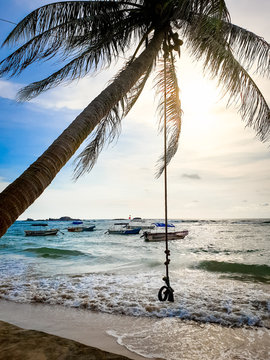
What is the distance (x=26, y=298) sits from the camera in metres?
6.90

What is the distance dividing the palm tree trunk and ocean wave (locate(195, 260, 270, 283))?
1071 cm

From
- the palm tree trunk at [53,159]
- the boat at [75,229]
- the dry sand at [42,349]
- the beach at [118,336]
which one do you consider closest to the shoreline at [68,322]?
the beach at [118,336]

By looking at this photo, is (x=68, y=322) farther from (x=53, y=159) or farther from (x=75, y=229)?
(x=75, y=229)

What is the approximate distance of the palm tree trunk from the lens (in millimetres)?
1968

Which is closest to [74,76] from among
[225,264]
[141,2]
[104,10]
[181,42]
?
[104,10]

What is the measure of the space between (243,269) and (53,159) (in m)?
14.2

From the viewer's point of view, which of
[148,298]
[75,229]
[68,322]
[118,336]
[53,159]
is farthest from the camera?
[75,229]

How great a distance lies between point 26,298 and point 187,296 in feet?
15.7

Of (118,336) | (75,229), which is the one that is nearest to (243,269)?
(118,336)

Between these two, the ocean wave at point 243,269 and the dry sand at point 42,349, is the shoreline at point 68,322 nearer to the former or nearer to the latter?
the dry sand at point 42,349

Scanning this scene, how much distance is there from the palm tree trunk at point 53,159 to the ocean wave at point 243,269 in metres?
10.7

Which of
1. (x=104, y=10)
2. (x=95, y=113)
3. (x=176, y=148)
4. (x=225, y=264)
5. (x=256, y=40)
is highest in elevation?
(x=104, y=10)

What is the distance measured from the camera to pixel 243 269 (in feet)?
44.8

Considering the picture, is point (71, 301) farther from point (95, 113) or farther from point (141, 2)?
point (141, 2)
